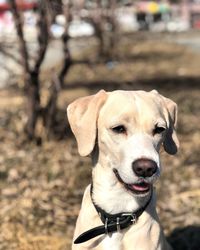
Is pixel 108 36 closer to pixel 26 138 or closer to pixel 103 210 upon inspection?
pixel 26 138

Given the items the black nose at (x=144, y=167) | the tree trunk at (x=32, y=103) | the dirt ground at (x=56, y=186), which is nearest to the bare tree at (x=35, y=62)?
the tree trunk at (x=32, y=103)

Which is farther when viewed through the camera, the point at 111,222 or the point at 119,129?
the point at 111,222

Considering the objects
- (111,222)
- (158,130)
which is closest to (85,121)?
(158,130)

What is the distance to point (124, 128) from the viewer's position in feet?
12.9

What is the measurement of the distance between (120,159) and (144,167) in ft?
0.99

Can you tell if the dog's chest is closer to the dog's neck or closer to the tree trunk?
the dog's neck

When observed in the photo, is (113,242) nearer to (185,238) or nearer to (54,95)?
(185,238)

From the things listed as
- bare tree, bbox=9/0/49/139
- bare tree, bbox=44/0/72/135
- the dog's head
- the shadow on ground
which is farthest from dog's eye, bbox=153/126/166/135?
bare tree, bbox=44/0/72/135

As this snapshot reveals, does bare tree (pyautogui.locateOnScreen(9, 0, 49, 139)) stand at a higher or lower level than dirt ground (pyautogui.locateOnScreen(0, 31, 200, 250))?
higher

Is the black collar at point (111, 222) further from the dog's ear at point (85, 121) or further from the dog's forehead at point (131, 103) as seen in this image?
the dog's forehead at point (131, 103)

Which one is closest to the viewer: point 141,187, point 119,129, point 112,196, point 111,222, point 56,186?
point 141,187

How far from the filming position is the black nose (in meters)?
3.58

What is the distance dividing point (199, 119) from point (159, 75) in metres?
6.61

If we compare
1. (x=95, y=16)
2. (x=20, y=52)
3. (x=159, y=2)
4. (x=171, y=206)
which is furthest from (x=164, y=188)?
(x=159, y=2)
